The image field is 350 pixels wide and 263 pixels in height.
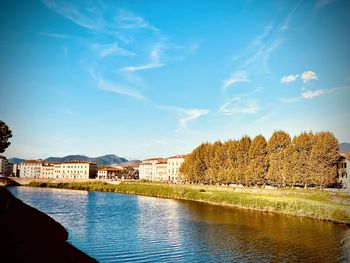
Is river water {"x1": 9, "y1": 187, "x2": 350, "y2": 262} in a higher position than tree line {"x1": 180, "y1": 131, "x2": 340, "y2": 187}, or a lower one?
lower

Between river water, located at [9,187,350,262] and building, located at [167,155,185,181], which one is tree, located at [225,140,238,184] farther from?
building, located at [167,155,185,181]

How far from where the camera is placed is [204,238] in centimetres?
3612

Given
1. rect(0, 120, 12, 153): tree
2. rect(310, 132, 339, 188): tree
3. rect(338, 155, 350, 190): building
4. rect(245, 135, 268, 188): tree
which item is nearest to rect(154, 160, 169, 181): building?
rect(245, 135, 268, 188): tree

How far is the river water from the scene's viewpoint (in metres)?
29.1

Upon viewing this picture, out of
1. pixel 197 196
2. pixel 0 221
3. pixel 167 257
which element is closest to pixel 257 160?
pixel 197 196

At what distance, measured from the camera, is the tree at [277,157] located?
83.9 meters

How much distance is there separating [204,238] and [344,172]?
63.6 m

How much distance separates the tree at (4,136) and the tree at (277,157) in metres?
68.1

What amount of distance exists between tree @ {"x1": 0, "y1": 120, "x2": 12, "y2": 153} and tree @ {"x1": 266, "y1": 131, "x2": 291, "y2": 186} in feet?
223

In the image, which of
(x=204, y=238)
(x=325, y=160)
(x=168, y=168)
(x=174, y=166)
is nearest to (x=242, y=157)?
(x=325, y=160)

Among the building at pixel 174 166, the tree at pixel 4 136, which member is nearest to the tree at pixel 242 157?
the tree at pixel 4 136

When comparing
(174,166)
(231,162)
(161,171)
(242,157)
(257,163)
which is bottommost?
(161,171)

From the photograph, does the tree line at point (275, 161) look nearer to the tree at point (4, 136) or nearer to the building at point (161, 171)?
the tree at point (4, 136)

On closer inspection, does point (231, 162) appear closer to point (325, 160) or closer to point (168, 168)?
point (325, 160)
